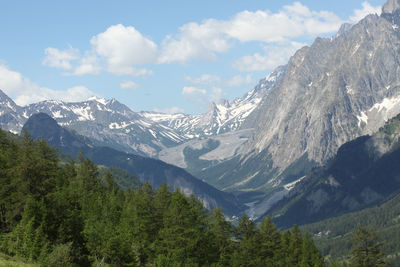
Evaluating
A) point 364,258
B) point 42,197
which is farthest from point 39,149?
point 364,258

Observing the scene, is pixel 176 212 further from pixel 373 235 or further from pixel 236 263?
pixel 373 235

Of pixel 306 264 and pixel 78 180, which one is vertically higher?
pixel 78 180

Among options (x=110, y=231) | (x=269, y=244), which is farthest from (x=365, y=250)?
(x=110, y=231)

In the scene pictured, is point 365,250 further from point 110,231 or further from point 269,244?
point 110,231

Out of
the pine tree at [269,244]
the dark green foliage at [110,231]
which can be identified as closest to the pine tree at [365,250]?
the dark green foliage at [110,231]

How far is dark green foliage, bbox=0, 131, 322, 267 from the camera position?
63562 millimetres

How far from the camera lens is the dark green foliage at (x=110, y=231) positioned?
6356 centimetres

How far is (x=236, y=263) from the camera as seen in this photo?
8238 cm

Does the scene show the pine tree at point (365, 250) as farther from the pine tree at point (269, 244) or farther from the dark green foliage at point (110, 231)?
the pine tree at point (269, 244)

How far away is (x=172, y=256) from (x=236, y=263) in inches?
634

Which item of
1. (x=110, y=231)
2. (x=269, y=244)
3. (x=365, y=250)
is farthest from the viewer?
(x=365, y=250)

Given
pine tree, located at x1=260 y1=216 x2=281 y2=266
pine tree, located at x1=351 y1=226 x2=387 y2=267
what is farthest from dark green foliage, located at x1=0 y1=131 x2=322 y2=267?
pine tree, located at x1=351 y1=226 x2=387 y2=267

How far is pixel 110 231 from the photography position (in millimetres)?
69875

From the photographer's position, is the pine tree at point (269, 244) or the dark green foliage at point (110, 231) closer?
the dark green foliage at point (110, 231)
